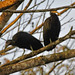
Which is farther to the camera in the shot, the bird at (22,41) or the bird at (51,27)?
the bird at (51,27)

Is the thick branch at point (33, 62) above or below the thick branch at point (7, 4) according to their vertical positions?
below

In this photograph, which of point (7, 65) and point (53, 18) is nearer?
point (7, 65)

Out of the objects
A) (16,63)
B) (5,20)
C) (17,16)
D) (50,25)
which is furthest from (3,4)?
(17,16)

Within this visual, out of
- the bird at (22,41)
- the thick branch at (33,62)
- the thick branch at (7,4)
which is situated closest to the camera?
the thick branch at (7,4)

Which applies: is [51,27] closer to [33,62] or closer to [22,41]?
[22,41]

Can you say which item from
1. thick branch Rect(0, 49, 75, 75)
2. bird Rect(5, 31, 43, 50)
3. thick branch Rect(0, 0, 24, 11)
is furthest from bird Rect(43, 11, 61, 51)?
thick branch Rect(0, 0, 24, 11)

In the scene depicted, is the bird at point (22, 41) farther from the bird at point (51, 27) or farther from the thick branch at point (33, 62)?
the thick branch at point (33, 62)

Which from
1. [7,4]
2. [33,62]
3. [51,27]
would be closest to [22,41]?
[51,27]

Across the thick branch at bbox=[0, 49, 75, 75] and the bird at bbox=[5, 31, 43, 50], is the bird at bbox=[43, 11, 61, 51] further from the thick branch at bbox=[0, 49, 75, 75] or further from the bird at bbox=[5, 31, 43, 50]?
the thick branch at bbox=[0, 49, 75, 75]

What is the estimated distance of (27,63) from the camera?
1563 mm

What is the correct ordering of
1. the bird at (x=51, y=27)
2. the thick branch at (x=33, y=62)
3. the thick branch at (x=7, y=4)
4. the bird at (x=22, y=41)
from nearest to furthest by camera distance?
the thick branch at (x=7, y=4), the thick branch at (x=33, y=62), the bird at (x=22, y=41), the bird at (x=51, y=27)

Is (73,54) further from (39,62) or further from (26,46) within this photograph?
(26,46)

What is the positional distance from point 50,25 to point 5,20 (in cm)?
66

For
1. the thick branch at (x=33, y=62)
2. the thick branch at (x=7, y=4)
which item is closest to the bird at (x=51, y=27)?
the thick branch at (x=33, y=62)
